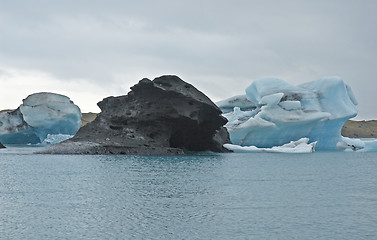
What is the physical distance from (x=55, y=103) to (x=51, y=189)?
51.1 metres

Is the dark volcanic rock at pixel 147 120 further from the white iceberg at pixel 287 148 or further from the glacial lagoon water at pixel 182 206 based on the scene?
the glacial lagoon water at pixel 182 206

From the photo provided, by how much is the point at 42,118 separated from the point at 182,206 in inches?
2225

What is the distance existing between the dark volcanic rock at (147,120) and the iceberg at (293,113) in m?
11.5

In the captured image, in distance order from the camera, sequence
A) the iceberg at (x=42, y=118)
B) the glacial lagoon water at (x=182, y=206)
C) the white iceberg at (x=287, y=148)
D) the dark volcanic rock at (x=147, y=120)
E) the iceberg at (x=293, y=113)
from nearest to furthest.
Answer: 1. the glacial lagoon water at (x=182, y=206)
2. the dark volcanic rock at (x=147, y=120)
3. the white iceberg at (x=287, y=148)
4. the iceberg at (x=293, y=113)
5. the iceberg at (x=42, y=118)

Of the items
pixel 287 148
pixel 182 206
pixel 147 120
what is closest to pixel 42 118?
pixel 147 120

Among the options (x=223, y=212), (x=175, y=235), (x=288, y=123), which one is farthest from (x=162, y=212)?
(x=288, y=123)

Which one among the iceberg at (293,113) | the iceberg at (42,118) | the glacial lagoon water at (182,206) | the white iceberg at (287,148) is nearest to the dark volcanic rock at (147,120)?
the white iceberg at (287,148)

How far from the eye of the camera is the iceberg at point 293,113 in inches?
2083

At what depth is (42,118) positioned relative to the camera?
221ft

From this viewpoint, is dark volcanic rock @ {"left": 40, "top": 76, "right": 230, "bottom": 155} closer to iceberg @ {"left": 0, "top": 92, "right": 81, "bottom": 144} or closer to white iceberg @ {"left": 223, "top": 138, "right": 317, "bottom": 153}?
white iceberg @ {"left": 223, "top": 138, "right": 317, "bottom": 153}

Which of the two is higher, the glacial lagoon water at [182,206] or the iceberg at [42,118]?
the iceberg at [42,118]

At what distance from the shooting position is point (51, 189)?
60.0 ft

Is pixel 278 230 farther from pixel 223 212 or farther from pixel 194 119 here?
pixel 194 119

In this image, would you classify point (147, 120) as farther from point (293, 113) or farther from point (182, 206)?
point (182, 206)
